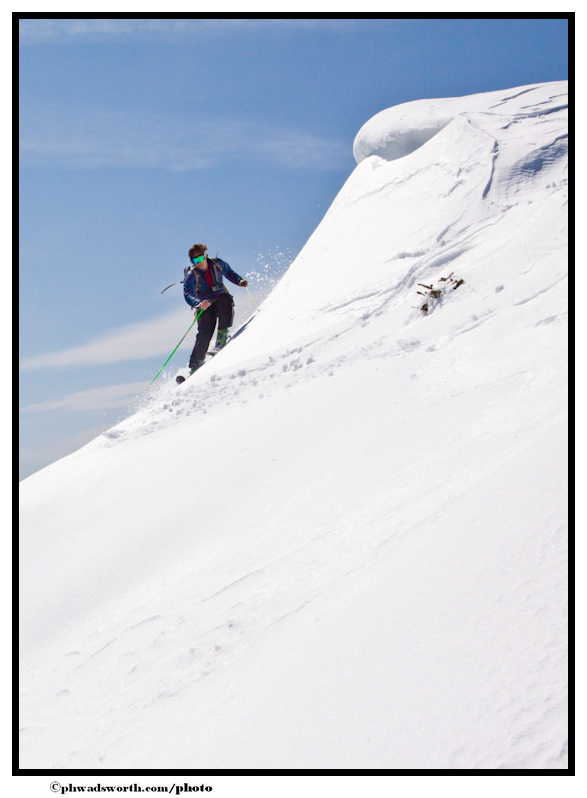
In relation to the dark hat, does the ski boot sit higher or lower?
lower

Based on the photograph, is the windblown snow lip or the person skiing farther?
the windblown snow lip

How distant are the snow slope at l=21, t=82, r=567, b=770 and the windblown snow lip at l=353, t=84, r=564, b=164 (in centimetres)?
328

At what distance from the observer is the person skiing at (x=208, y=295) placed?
28.6ft

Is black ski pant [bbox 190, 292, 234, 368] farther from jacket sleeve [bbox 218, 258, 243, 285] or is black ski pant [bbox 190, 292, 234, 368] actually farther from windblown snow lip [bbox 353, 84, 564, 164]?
windblown snow lip [bbox 353, 84, 564, 164]

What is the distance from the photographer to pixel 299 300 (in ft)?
25.3

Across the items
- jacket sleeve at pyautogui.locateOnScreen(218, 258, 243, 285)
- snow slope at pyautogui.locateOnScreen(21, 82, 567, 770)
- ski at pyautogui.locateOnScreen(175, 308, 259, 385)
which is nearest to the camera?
snow slope at pyautogui.locateOnScreen(21, 82, 567, 770)

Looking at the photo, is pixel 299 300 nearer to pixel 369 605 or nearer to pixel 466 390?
pixel 466 390

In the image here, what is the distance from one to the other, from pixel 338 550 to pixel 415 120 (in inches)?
342

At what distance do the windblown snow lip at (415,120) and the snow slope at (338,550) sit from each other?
10.8 feet

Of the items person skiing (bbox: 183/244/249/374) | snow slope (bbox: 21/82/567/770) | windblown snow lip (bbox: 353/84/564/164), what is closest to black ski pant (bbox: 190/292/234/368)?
person skiing (bbox: 183/244/249/374)

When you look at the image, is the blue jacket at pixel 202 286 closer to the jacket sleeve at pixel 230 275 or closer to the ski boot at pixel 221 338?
the jacket sleeve at pixel 230 275

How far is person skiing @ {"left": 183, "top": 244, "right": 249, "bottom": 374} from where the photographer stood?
28.6 ft

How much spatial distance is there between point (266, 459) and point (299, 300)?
410 centimetres

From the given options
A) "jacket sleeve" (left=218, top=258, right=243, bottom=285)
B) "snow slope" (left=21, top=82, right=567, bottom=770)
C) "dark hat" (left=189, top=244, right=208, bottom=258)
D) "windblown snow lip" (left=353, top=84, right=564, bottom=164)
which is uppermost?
"windblown snow lip" (left=353, top=84, right=564, bottom=164)
